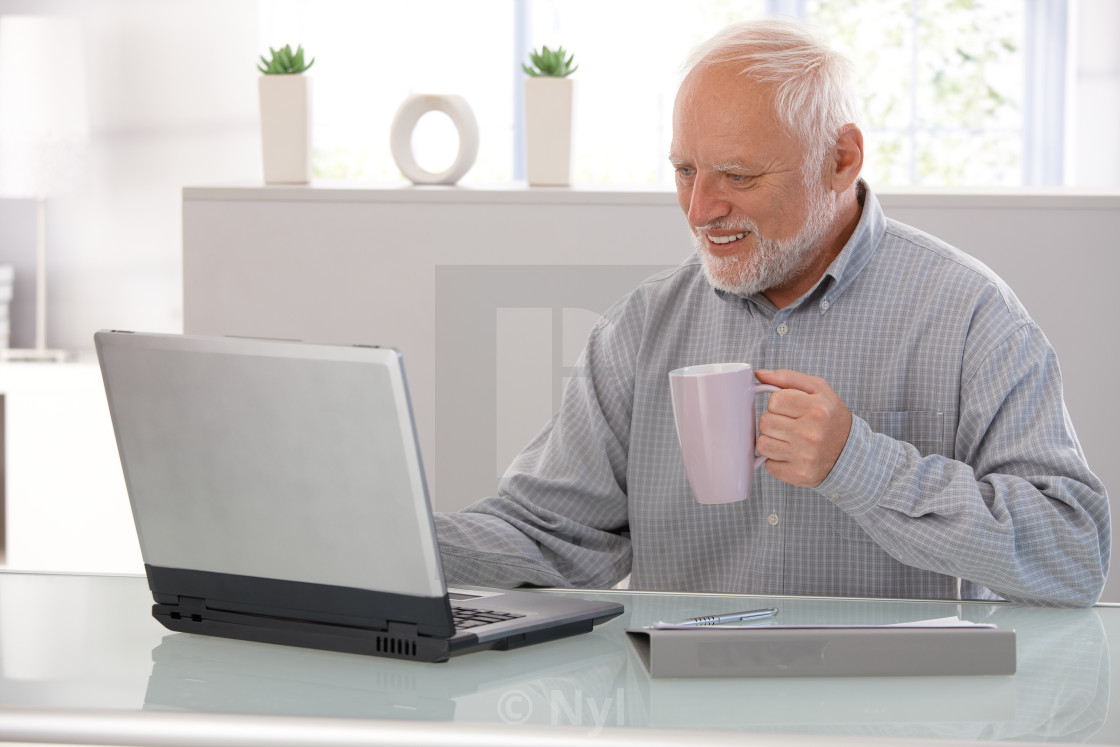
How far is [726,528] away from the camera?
1419 millimetres

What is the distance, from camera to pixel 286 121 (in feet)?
8.41

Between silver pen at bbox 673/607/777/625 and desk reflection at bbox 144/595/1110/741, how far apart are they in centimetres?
5

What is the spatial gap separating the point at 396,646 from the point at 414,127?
183 cm

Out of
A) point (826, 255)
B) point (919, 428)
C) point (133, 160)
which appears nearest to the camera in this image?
point (919, 428)

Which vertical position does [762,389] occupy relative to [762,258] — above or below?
below

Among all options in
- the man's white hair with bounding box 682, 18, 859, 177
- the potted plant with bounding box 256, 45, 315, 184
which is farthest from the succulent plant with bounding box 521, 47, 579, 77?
the man's white hair with bounding box 682, 18, 859, 177

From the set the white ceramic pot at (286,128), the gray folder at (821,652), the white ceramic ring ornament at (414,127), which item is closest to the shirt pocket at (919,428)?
the gray folder at (821,652)

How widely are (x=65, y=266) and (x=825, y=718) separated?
3829 millimetres

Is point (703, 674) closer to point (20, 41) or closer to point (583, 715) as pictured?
point (583, 715)

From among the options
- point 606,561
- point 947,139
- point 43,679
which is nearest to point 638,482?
point 606,561

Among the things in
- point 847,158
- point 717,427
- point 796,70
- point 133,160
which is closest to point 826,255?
point 847,158

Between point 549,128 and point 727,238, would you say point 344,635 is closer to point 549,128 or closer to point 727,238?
point 727,238

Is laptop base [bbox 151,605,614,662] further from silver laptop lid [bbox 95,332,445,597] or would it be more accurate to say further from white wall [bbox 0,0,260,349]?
white wall [bbox 0,0,260,349]

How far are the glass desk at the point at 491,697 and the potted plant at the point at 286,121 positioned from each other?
1.71 m
